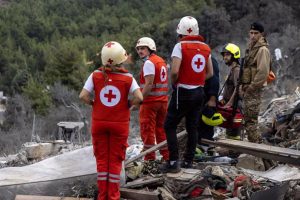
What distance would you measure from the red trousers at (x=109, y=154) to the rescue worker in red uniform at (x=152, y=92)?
131 centimetres

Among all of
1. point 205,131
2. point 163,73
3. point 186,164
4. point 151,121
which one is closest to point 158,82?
A: point 163,73

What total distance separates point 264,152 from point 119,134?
207 cm

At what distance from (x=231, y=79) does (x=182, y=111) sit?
1751 mm

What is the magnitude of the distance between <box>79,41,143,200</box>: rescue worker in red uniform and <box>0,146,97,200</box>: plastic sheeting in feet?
1.88

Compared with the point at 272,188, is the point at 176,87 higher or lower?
higher

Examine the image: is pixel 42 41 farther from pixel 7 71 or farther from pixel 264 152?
pixel 264 152

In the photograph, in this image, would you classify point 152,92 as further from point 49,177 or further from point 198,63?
point 49,177

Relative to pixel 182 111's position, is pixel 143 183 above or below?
below

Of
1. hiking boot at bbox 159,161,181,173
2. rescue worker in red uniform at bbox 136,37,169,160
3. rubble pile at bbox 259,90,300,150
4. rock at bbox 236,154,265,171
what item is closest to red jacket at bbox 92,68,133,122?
hiking boot at bbox 159,161,181,173

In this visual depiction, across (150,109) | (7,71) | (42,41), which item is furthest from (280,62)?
(42,41)

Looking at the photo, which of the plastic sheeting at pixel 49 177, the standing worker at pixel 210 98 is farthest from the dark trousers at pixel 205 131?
the plastic sheeting at pixel 49 177

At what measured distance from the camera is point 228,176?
6.85 m

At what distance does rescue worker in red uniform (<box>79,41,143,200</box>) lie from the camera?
239 inches

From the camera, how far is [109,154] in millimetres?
6176
